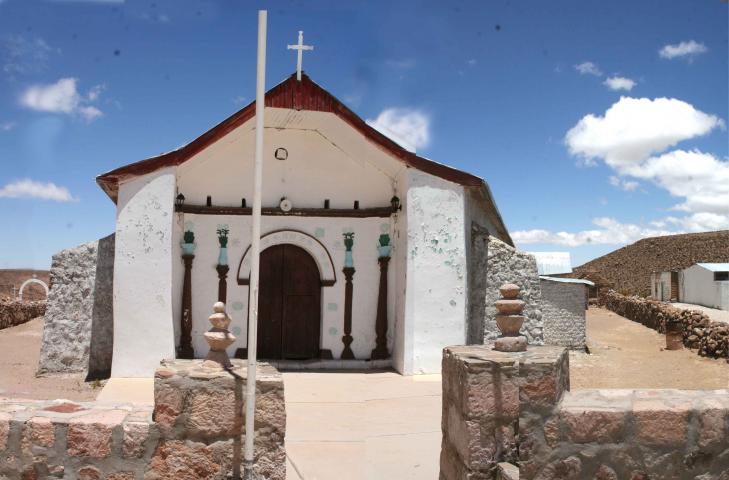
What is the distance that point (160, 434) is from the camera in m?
3.88

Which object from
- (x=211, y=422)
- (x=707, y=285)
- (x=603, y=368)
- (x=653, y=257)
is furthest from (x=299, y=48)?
(x=653, y=257)

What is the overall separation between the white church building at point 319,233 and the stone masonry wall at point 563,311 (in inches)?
412

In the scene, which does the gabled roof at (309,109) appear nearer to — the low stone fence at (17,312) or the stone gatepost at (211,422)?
the stone gatepost at (211,422)

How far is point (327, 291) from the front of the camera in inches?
421

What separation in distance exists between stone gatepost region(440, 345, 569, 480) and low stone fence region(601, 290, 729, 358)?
1668 centimetres

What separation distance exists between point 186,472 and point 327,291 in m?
6.82

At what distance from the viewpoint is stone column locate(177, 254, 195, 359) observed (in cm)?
1028

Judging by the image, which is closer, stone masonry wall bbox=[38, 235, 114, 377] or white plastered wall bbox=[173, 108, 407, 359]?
stone masonry wall bbox=[38, 235, 114, 377]

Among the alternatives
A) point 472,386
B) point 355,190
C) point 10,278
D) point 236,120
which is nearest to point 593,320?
point 355,190

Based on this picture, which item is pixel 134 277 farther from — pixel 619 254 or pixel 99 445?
pixel 619 254

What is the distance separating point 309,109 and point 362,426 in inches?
200

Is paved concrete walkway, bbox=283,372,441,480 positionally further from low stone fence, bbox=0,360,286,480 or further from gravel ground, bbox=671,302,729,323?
gravel ground, bbox=671,302,729,323

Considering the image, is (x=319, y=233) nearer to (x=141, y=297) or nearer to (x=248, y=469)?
(x=141, y=297)

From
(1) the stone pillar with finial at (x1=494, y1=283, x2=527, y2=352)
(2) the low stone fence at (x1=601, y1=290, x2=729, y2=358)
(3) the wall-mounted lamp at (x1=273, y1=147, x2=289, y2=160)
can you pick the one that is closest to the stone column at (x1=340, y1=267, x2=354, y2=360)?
(3) the wall-mounted lamp at (x1=273, y1=147, x2=289, y2=160)
